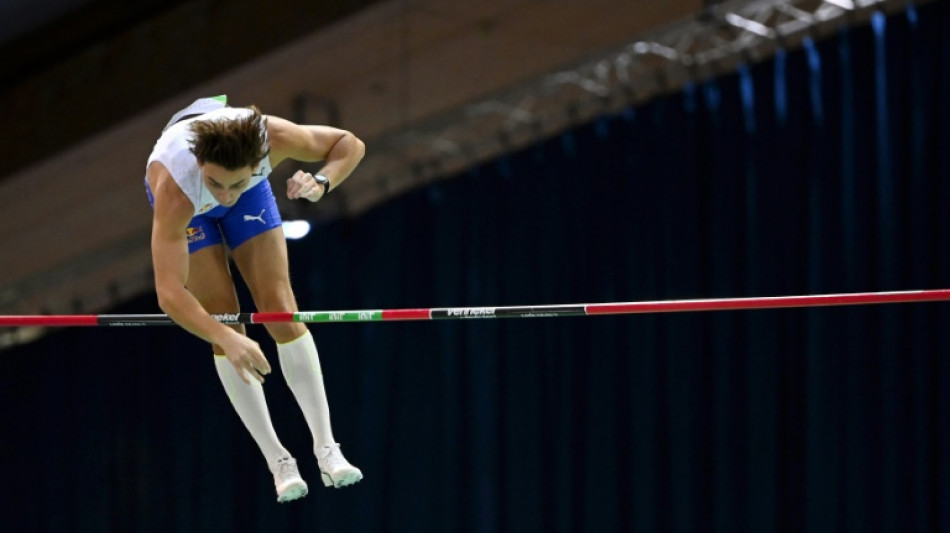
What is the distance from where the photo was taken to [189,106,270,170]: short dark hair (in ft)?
11.5

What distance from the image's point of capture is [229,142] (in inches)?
137

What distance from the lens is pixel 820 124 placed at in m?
5.88

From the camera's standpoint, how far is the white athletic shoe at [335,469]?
3.95 m

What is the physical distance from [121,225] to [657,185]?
3.98m

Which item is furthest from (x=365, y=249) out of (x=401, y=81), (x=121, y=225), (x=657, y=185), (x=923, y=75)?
(x=923, y=75)

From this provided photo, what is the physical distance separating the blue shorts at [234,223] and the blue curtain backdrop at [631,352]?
274 cm

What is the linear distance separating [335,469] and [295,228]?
10.2 ft

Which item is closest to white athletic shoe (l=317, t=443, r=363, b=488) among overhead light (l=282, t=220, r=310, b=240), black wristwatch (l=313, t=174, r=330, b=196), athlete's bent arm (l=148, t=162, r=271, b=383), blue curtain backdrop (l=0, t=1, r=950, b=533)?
athlete's bent arm (l=148, t=162, r=271, b=383)

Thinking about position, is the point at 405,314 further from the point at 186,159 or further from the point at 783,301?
the point at 783,301

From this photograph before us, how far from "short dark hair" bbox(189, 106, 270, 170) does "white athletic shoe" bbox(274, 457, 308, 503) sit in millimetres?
1014

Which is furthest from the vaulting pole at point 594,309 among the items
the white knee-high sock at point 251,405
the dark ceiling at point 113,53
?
the dark ceiling at point 113,53

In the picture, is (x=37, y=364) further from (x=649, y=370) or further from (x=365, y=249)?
(x=649, y=370)

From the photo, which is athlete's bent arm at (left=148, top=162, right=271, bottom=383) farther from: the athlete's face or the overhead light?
the overhead light

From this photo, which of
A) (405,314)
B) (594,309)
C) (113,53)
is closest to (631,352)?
(594,309)
